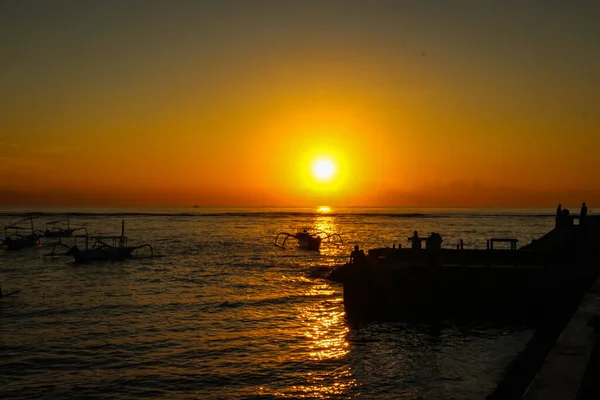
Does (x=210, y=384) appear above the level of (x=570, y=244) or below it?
below

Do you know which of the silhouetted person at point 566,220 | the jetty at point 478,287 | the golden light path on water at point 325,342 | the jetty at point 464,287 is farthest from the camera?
the silhouetted person at point 566,220

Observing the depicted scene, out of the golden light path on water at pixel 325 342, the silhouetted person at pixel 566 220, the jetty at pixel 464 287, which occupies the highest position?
the silhouetted person at pixel 566 220

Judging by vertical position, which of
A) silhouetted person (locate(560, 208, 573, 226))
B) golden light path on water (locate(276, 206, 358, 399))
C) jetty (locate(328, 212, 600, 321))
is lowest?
golden light path on water (locate(276, 206, 358, 399))

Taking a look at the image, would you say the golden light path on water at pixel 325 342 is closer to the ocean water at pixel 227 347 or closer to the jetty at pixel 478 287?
the ocean water at pixel 227 347

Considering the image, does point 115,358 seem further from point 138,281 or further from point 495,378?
point 138,281

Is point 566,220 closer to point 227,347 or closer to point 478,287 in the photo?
point 478,287

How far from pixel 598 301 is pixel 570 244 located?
1938cm

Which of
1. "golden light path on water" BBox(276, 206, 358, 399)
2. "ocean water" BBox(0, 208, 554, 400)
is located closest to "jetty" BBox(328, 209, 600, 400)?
"golden light path on water" BBox(276, 206, 358, 399)

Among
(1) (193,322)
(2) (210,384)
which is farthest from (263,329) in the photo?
(2) (210,384)

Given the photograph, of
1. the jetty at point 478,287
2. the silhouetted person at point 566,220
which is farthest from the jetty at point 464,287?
the silhouetted person at point 566,220

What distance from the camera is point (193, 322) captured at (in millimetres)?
31109

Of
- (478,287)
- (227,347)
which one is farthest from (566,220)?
(227,347)

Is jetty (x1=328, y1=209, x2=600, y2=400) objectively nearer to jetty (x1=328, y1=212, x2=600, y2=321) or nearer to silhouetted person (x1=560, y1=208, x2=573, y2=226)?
jetty (x1=328, y1=212, x2=600, y2=321)

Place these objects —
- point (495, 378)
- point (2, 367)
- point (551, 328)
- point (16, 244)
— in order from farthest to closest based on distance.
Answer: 1. point (16, 244)
2. point (551, 328)
3. point (2, 367)
4. point (495, 378)
